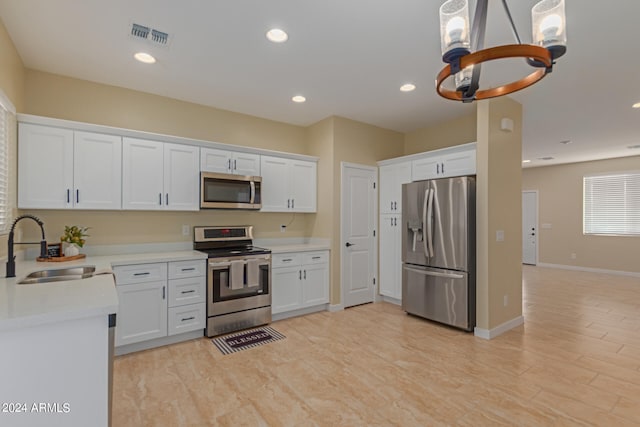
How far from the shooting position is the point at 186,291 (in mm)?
3273

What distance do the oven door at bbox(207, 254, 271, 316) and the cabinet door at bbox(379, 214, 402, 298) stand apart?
186 cm

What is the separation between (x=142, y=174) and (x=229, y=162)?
974mm

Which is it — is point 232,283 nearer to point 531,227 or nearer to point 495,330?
point 495,330

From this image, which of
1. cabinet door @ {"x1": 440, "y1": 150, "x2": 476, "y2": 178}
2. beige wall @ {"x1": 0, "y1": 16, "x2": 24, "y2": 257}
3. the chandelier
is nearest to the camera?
the chandelier

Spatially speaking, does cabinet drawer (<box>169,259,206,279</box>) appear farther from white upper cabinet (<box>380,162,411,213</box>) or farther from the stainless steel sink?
white upper cabinet (<box>380,162,411,213</box>)

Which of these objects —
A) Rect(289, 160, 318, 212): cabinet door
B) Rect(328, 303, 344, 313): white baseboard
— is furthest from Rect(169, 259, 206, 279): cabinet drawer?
Rect(328, 303, 344, 313): white baseboard

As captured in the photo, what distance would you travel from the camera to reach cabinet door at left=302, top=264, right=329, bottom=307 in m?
4.15

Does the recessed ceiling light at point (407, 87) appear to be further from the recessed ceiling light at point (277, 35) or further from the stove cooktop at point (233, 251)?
the stove cooktop at point (233, 251)

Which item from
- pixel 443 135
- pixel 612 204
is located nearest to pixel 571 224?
pixel 612 204

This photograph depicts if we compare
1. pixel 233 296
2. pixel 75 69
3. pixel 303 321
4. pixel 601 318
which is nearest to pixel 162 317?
pixel 233 296

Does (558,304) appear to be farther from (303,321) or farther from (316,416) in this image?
(316,416)

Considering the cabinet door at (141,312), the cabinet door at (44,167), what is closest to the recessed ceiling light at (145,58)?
the cabinet door at (44,167)

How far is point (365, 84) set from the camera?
11.0 ft

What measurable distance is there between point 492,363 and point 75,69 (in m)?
4.85
